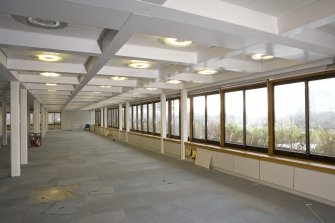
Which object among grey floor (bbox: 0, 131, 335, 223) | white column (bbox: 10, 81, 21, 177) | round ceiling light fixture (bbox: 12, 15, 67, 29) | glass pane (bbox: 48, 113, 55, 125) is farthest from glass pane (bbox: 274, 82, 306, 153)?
glass pane (bbox: 48, 113, 55, 125)

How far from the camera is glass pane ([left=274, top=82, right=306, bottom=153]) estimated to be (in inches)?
212

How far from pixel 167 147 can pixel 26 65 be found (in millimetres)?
6622

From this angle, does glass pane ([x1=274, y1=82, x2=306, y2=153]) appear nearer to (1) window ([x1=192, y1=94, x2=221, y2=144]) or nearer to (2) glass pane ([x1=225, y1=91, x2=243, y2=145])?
(2) glass pane ([x1=225, y1=91, x2=243, y2=145])

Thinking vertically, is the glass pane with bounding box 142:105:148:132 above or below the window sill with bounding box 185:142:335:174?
above

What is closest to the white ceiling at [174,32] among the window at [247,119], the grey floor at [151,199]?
the window at [247,119]

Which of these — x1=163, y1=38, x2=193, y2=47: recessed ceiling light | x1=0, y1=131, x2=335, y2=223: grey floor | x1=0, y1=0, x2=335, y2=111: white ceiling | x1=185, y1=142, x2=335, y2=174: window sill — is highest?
x1=163, y1=38, x2=193, y2=47: recessed ceiling light

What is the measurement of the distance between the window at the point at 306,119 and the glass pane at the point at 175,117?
5118mm

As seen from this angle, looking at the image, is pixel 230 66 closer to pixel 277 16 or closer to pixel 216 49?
pixel 216 49

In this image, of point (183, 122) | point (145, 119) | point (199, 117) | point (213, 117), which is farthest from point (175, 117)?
point (145, 119)

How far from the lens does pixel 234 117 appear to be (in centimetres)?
732

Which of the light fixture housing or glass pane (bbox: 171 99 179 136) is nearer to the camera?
the light fixture housing

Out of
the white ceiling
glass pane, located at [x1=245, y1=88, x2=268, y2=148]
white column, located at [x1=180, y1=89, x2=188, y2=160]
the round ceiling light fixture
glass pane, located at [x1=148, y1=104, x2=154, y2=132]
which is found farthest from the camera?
glass pane, located at [x1=148, y1=104, x2=154, y2=132]

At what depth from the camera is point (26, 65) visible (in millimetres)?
4898

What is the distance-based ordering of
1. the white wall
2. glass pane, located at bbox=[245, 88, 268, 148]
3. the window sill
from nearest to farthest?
the window sill
glass pane, located at bbox=[245, 88, 268, 148]
the white wall
